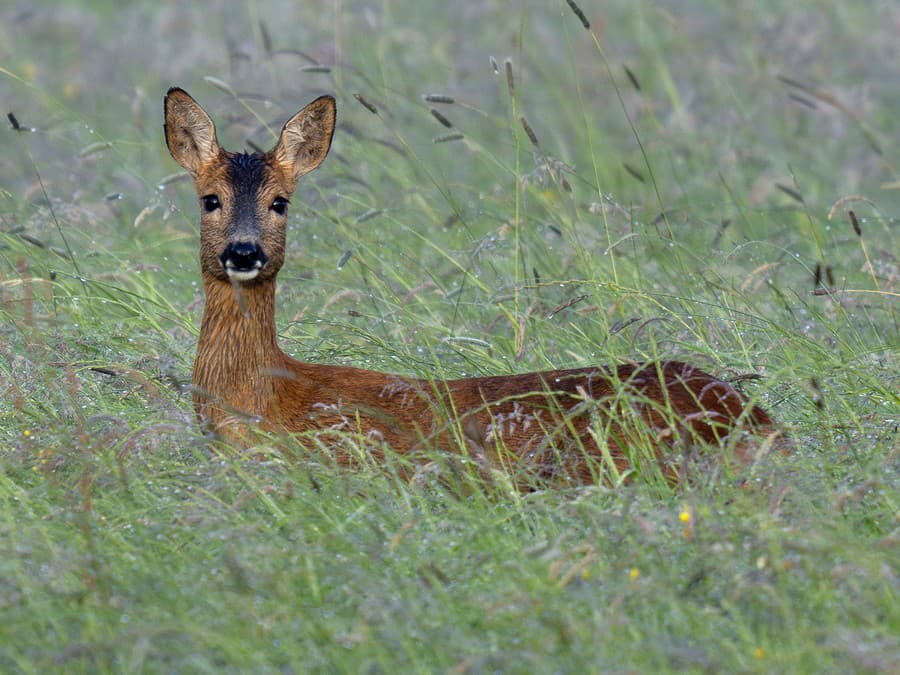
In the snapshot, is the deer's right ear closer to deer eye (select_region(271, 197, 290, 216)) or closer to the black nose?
deer eye (select_region(271, 197, 290, 216))

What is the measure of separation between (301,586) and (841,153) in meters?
6.92

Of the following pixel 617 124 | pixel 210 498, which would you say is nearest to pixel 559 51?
pixel 617 124

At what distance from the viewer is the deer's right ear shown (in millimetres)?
5137

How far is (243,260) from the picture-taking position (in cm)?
476

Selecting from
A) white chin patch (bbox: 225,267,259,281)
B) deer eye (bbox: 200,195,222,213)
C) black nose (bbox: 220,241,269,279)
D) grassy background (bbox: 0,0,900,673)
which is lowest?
grassy background (bbox: 0,0,900,673)

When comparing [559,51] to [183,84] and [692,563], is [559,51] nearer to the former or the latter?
[183,84]

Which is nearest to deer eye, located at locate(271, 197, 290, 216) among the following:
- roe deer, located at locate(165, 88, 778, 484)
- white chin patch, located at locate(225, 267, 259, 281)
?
roe deer, located at locate(165, 88, 778, 484)

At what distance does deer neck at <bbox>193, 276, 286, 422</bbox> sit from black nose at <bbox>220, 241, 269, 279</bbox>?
2.4 inches

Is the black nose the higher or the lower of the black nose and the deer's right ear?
the lower

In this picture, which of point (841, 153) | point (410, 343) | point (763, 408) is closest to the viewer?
point (763, 408)

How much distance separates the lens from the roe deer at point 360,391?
433cm

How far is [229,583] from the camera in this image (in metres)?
3.39

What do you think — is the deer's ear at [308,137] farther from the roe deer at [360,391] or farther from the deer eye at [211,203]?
the deer eye at [211,203]

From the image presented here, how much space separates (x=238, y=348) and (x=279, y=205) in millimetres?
527
